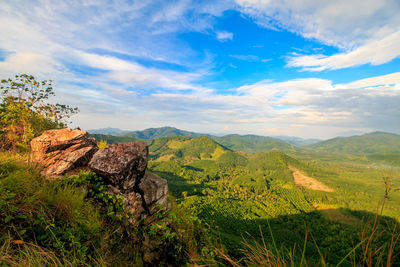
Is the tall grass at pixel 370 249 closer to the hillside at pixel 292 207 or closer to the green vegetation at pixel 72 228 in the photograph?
the green vegetation at pixel 72 228

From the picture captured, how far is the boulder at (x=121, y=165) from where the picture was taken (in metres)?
8.09

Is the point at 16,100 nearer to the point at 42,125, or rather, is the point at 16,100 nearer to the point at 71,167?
the point at 42,125

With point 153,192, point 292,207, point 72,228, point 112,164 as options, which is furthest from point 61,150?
point 292,207

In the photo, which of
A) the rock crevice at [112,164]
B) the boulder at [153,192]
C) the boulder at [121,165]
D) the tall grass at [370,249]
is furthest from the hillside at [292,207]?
the tall grass at [370,249]

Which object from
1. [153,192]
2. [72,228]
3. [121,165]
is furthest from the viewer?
[153,192]

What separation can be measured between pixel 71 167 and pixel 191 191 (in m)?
119

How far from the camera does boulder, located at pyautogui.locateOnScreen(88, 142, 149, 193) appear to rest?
8.09 m

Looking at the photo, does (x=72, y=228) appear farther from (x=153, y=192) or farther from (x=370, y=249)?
(x=370, y=249)

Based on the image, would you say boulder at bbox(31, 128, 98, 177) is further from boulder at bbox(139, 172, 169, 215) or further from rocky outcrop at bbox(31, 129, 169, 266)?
boulder at bbox(139, 172, 169, 215)

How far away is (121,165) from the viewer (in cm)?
845

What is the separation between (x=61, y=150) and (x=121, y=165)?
377 centimetres

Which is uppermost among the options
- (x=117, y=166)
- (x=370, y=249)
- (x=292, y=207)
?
(x=117, y=166)

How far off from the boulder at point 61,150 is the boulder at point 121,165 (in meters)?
0.99

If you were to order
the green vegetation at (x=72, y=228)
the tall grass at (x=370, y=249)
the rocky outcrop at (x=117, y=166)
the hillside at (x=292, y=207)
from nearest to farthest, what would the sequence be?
the tall grass at (x=370, y=249) → the green vegetation at (x=72, y=228) → the rocky outcrop at (x=117, y=166) → the hillside at (x=292, y=207)
